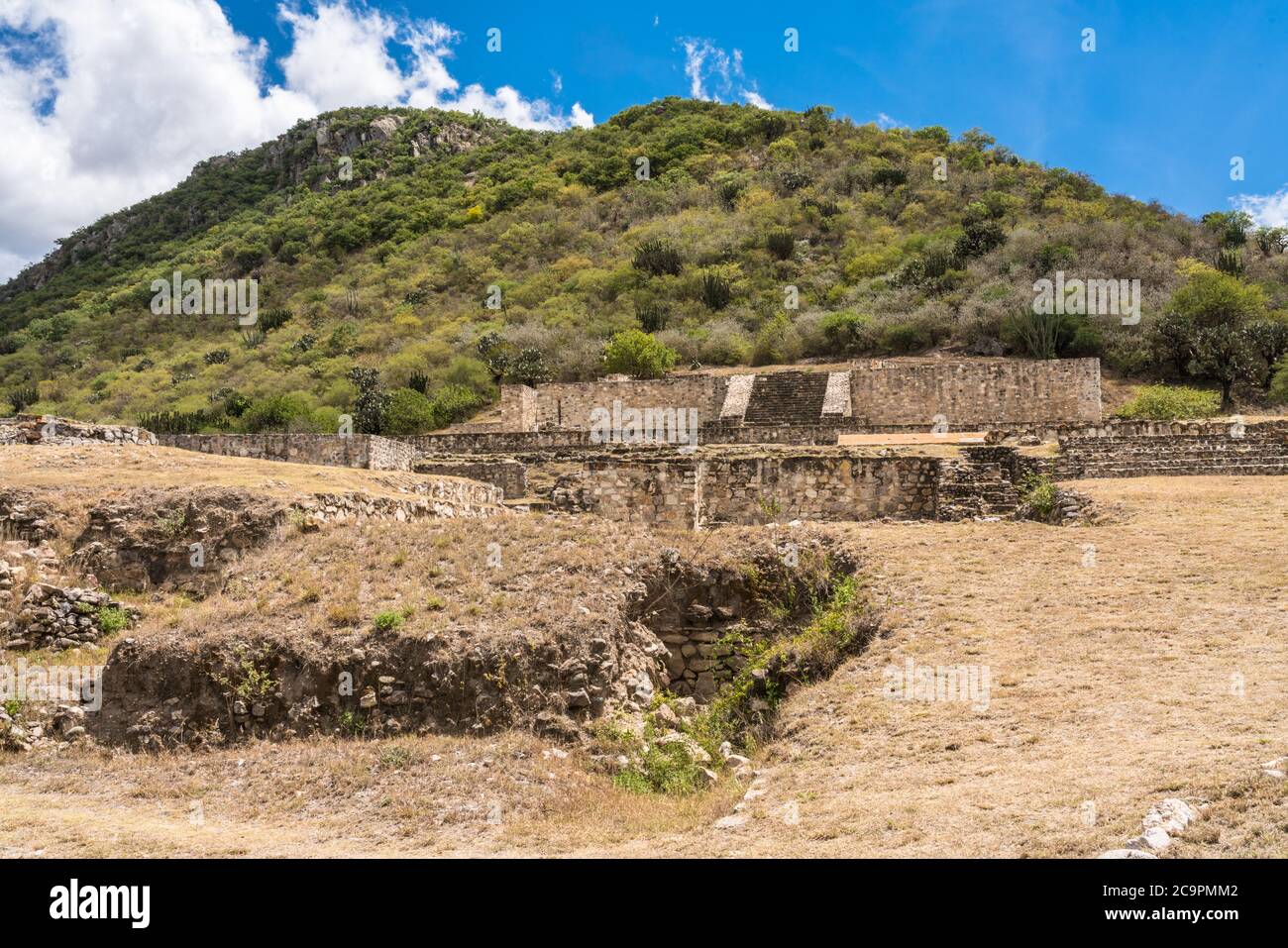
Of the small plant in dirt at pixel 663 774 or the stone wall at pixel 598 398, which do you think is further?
the stone wall at pixel 598 398

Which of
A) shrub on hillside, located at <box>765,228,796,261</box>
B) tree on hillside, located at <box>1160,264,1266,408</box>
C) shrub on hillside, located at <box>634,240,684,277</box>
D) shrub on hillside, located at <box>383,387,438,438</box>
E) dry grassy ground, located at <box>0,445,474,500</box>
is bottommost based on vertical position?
dry grassy ground, located at <box>0,445,474,500</box>

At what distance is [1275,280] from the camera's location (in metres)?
41.7

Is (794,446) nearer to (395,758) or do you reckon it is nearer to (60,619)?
(60,619)

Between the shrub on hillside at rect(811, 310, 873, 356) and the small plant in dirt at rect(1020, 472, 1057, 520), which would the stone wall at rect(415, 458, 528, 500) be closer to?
the small plant in dirt at rect(1020, 472, 1057, 520)

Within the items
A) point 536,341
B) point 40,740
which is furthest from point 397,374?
point 40,740

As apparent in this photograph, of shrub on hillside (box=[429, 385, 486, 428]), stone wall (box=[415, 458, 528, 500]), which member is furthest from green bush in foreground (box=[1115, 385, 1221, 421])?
shrub on hillside (box=[429, 385, 486, 428])

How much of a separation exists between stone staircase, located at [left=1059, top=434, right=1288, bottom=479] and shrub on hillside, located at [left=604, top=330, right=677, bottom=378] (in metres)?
20.0

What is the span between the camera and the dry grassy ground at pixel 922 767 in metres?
4.20

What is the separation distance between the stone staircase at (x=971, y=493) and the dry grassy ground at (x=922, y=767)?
10.1 ft

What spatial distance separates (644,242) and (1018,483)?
4625 centimetres

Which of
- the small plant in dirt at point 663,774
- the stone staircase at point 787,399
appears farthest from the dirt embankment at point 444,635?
the stone staircase at point 787,399

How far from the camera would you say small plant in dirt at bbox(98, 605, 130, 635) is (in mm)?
9094

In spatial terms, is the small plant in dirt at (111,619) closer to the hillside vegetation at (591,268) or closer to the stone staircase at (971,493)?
the stone staircase at (971,493)
